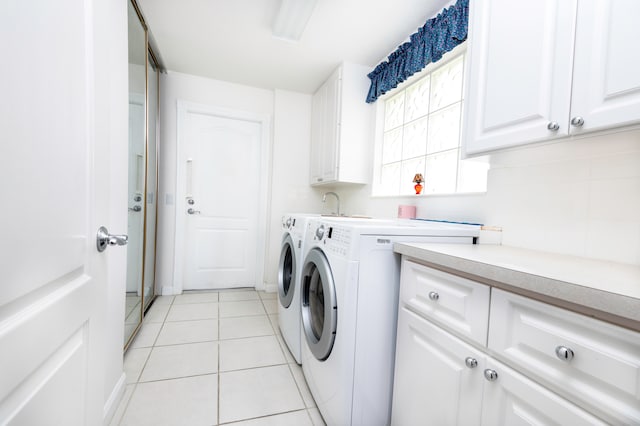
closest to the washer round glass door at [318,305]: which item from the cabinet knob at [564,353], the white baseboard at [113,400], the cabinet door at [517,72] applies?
the cabinet knob at [564,353]

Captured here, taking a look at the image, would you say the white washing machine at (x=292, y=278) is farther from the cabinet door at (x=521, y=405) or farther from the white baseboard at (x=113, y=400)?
the cabinet door at (x=521, y=405)

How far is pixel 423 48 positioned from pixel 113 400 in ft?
8.85

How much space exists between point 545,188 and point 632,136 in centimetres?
33

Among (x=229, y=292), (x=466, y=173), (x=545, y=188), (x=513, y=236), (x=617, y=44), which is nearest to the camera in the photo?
(x=617, y=44)

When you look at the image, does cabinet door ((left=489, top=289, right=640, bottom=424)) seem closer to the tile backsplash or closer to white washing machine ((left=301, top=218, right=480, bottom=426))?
white washing machine ((left=301, top=218, right=480, bottom=426))

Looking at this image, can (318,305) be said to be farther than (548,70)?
Yes

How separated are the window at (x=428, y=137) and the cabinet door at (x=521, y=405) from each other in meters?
1.14

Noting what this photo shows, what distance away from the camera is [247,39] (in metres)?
2.13

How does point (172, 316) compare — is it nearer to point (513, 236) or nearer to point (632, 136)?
point (513, 236)

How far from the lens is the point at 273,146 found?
309cm

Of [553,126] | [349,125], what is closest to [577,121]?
[553,126]

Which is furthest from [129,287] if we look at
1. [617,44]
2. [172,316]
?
[617,44]

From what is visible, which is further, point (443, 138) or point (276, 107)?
point (276, 107)

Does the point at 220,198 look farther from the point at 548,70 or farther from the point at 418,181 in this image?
the point at 548,70
